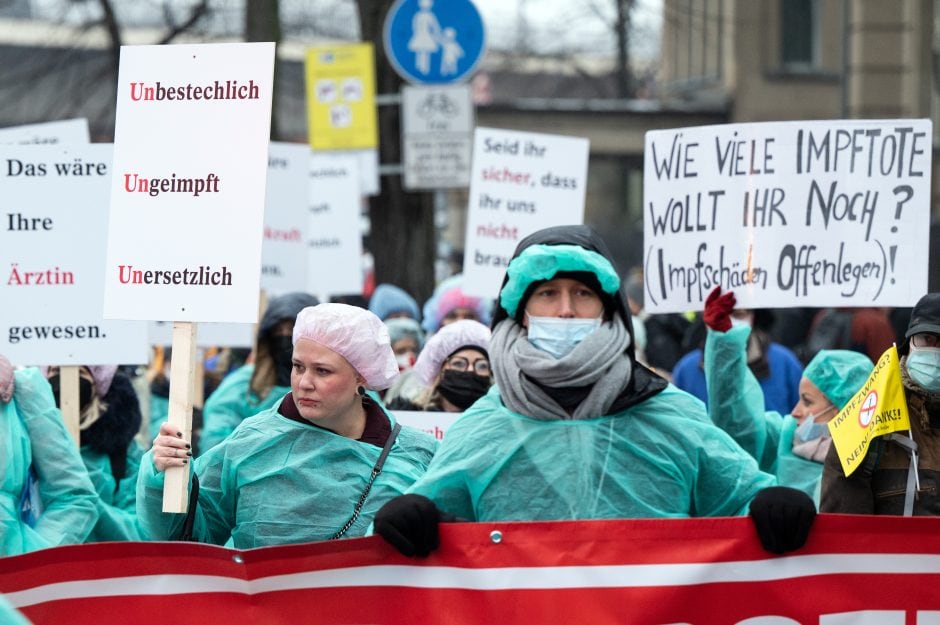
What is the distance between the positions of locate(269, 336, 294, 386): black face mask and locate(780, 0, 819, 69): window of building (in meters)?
19.3

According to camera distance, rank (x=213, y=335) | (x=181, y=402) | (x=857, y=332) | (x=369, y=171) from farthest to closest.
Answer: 1. (x=369, y=171)
2. (x=857, y=332)
3. (x=213, y=335)
4. (x=181, y=402)

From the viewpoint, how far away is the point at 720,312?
4.98 m

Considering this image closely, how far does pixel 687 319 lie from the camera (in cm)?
1068

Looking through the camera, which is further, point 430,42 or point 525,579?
point 430,42

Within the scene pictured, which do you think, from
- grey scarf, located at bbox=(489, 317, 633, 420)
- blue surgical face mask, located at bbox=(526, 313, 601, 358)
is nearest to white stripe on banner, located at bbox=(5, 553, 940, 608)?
grey scarf, located at bbox=(489, 317, 633, 420)

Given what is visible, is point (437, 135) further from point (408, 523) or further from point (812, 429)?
point (408, 523)

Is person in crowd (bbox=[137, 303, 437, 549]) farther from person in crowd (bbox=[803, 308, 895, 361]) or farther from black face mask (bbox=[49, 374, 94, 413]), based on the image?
person in crowd (bbox=[803, 308, 895, 361])

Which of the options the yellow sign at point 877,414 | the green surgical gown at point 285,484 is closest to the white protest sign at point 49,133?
the green surgical gown at point 285,484

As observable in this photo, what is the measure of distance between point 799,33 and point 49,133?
1971cm

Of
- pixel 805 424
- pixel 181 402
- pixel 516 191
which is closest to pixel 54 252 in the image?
pixel 181 402

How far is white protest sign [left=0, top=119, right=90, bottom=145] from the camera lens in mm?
7230

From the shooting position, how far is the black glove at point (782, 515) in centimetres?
363

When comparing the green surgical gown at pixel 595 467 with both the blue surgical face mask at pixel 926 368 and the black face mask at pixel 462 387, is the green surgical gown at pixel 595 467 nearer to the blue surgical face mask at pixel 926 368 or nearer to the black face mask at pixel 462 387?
the blue surgical face mask at pixel 926 368

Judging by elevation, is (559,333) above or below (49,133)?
below
